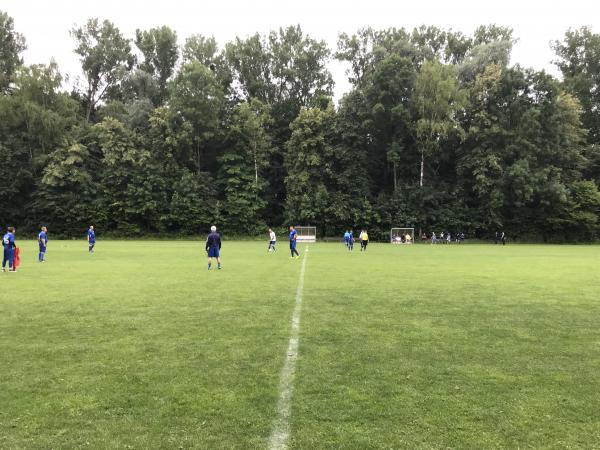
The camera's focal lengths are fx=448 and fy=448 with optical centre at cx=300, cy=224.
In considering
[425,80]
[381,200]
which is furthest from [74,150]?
[425,80]

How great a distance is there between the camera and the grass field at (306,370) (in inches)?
165

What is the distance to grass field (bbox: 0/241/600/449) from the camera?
4.20 meters

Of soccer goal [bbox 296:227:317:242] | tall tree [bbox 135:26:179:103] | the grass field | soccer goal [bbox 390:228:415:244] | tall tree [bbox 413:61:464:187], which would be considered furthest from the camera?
tall tree [bbox 135:26:179:103]

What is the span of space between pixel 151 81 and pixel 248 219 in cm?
2728

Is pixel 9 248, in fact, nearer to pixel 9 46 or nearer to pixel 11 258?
pixel 11 258

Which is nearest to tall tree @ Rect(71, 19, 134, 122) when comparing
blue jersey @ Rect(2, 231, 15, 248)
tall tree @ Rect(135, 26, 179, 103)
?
tall tree @ Rect(135, 26, 179, 103)

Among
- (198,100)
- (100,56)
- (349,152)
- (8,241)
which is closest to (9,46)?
(100,56)

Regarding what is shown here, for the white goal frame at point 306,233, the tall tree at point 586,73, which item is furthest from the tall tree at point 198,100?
the tall tree at point 586,73

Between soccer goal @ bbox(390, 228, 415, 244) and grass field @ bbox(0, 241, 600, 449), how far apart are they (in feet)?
126

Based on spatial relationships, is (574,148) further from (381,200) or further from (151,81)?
(151,81)

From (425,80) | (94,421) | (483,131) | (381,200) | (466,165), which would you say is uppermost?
(425,80)

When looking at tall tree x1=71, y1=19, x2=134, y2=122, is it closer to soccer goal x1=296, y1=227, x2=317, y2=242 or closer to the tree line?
the tree line

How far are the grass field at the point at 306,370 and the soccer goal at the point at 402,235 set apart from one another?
3832cm

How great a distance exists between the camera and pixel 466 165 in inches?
2126
